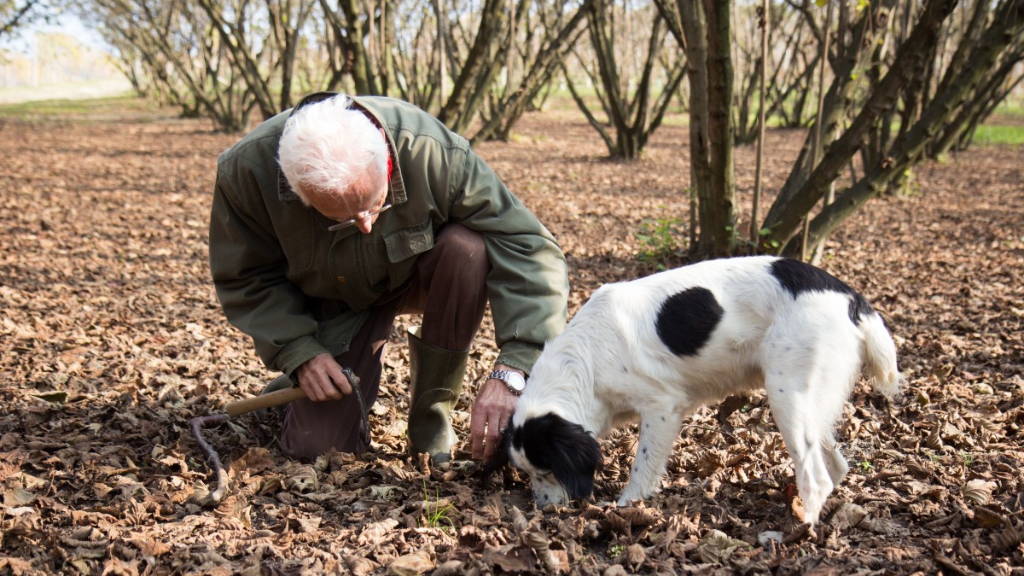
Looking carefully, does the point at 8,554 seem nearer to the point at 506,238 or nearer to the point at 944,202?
the point at 506,238

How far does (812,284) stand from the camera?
3.38 metres

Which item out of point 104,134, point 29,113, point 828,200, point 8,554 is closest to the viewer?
point 8,554

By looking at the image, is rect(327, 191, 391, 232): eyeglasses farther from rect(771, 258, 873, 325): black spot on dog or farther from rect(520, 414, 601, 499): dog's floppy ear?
rect(771, 258, 873, 325): black spot on dog

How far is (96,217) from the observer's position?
10.2m

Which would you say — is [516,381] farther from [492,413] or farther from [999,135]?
[999,135]

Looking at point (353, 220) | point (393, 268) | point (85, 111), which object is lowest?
point (393, 268)

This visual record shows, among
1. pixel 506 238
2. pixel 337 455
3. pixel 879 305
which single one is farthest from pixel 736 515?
pixel 879 305

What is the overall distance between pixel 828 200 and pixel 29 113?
3507cm

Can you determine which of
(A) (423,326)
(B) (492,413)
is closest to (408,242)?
(A) (423,326)

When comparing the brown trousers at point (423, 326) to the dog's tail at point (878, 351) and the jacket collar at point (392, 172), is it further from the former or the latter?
the dog's tail at point (878, 351)

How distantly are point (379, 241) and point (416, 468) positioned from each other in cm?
112

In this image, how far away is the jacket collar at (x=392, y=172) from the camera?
11.3 ft

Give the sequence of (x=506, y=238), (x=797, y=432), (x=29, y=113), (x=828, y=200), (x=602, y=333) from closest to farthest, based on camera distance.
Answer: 1. (x=797, y=432)
2. (x=602, y=333)
3. (x=506, y=238)
4. (x=828, y=200)
5. (x=29, y=113)

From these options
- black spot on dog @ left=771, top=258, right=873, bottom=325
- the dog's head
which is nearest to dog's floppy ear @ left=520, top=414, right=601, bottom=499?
the dog's head
